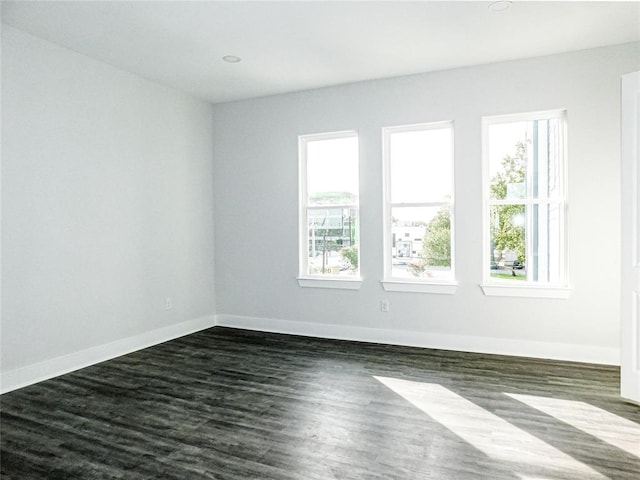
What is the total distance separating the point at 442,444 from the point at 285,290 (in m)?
3.06

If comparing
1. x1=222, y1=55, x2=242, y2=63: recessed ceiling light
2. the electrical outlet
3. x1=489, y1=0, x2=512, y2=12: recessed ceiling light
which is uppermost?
x1=222, y1=55, x2=242, y2=63: recessed ceiling light

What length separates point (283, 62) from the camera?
4.22 m

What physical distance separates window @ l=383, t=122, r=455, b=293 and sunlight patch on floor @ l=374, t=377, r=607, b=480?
4.98 feet

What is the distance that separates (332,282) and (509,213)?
6.67 ft

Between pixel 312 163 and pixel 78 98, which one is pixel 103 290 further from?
pixel 312 163

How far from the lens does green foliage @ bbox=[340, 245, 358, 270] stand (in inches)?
195

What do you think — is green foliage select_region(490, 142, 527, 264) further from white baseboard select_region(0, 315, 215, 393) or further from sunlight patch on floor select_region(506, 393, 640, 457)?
white baseboard select_region(0, 315, 215, 393)

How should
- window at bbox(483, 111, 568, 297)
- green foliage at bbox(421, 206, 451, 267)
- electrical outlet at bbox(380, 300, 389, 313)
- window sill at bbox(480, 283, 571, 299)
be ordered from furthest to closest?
electrical outlet at bbox(380, 300, 389, 313), green foliage at bbox(421, 206, 451, 267), window at bbox(483, 111, 568, 297), window sill at bbox(480, 283, 571, 299)

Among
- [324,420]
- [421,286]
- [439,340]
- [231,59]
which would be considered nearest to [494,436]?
[324,420]

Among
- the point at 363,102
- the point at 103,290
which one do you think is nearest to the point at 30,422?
the point at 103,290

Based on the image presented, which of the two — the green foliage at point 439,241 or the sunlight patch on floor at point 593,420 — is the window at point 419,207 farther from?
the sunlight patch on floor at point 593,420

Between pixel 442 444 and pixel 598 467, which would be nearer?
pixel 598 467

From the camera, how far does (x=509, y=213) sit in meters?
4.33

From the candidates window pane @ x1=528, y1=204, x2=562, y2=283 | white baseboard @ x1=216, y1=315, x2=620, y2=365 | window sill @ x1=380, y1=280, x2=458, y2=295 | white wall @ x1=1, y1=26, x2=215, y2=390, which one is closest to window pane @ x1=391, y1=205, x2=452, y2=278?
window sill @ x1=380, y1=280, x2=458, y2=295
